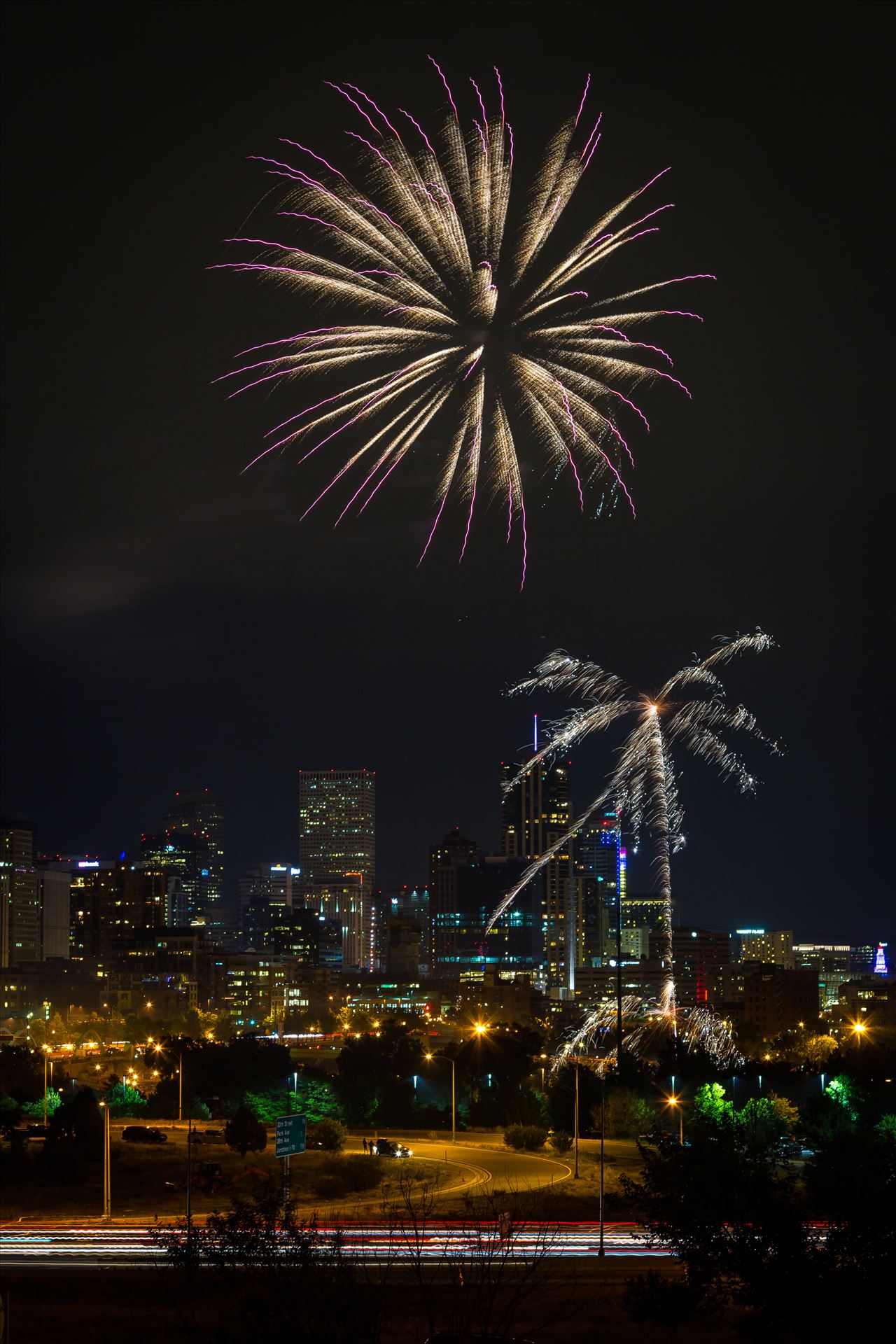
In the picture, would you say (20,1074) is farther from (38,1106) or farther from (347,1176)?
(347,1176)

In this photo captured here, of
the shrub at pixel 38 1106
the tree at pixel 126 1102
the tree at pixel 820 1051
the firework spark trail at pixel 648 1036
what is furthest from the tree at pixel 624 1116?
the tree at pixel 820 1051

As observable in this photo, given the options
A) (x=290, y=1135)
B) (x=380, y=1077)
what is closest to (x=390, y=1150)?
(x=290, y=1135)

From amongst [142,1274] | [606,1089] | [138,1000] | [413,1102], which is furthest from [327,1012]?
[142,1274]

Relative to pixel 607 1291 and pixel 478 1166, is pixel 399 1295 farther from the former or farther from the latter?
pixel 478 1166

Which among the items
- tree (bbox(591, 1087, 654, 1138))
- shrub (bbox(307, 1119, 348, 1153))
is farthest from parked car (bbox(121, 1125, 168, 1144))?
tree (bbox(591, 1087, 654, 1138))

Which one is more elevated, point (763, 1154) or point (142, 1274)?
point (763, 1154)

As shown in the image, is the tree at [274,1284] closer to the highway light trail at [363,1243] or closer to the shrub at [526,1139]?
the highway light trail at [363,1243]
